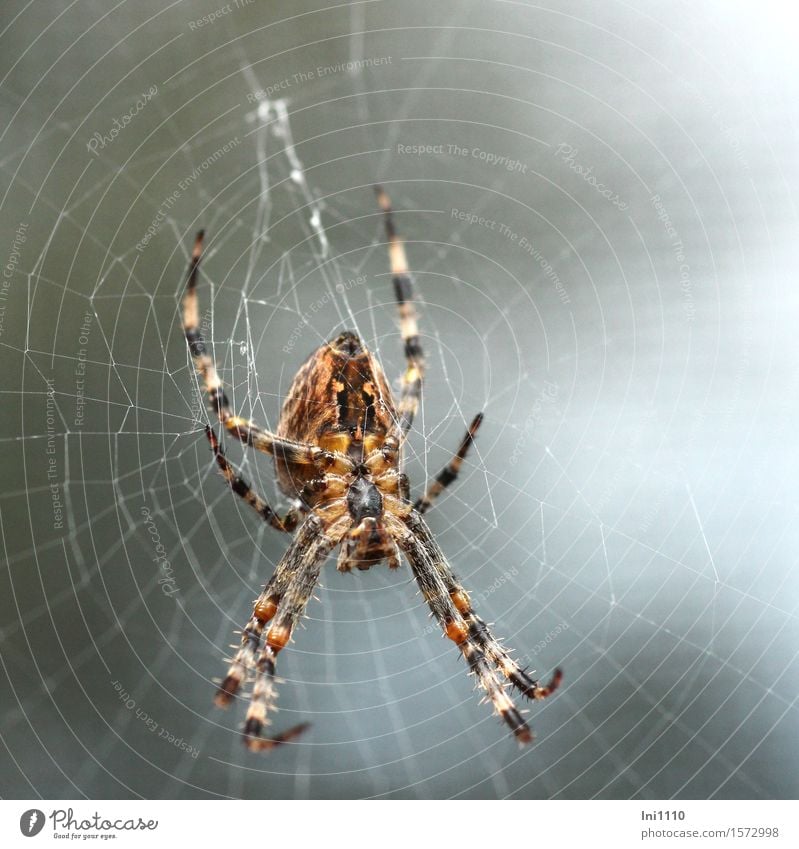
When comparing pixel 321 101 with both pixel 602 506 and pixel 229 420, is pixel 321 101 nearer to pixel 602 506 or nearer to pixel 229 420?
pixel 229 420

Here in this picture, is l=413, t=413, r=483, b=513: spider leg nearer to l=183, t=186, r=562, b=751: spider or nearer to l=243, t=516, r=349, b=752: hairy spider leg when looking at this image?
l=183, t=186, r=562, b=751: spider

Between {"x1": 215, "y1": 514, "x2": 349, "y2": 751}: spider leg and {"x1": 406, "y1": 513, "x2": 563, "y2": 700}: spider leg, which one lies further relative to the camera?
{"x1": 406, "y1": 513, "x2": 563, "y2": 700}: spider leg

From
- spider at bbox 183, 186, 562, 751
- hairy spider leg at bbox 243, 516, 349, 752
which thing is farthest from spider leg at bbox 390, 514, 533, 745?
hairy spider leg at bbox 243, 516, 349, 752

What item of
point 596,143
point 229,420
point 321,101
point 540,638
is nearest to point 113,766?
point 540,638

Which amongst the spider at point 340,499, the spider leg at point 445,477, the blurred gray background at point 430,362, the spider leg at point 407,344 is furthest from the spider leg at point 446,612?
the blurred gray background at point 430,362

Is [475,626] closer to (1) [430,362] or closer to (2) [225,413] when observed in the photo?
(2) [225,413]

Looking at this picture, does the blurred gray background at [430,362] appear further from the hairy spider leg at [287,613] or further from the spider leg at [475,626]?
the spider leg at [475,626]
